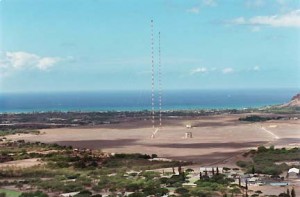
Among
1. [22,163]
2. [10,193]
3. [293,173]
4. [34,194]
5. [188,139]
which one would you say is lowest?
[10,193]

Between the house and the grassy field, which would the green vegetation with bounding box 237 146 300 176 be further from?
the grassy field

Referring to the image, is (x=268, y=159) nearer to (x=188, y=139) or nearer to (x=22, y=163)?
(x=22, y=163)

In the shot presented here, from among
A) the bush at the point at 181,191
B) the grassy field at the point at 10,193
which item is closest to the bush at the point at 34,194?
the grassy field at the point at 10,193

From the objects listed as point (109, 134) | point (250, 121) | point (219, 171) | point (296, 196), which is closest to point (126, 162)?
point (219, 171)

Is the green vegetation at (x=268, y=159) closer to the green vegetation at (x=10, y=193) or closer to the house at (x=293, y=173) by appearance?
the house at (x=293, y=173)

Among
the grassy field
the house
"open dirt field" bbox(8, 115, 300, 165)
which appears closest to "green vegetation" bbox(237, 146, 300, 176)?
the house

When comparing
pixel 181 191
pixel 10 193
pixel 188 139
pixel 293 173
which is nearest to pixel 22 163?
pixel 10 193
